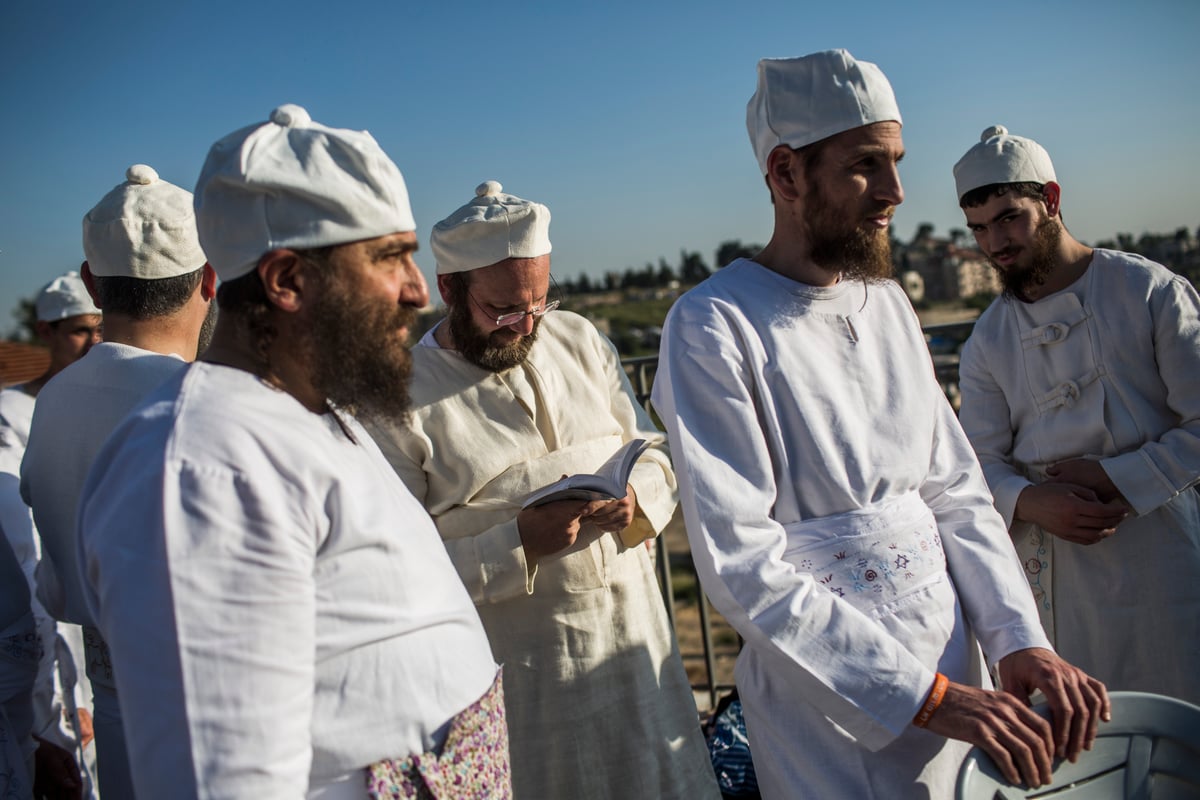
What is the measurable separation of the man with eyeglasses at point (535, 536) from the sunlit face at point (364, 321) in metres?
1.12

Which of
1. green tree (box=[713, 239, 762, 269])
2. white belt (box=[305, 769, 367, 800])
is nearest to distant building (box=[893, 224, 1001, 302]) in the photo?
green tree (box=[713, 239, 762, 269])

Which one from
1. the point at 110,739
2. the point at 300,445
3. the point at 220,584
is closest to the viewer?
the point at 220,584

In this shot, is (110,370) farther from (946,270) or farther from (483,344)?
(946,270)

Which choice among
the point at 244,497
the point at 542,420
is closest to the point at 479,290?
the point at 542,420

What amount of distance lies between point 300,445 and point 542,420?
159cm

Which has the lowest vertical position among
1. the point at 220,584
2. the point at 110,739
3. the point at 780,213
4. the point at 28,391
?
the point at 110,739

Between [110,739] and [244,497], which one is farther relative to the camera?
[110,739]

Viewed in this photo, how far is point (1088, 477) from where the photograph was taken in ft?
10.1

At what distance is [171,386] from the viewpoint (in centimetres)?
146

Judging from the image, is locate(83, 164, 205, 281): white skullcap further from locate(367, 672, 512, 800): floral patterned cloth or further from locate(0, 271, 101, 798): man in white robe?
locate(367, 672, 512, 800): floral patterned cloth

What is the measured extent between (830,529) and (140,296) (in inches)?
73.2

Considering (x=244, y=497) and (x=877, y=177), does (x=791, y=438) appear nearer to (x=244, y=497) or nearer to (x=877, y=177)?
(x=877, y=177)

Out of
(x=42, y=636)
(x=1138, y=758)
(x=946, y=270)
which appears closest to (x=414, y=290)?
(x=1138, y=758)

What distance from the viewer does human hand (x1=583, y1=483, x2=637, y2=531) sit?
9.15 feet
